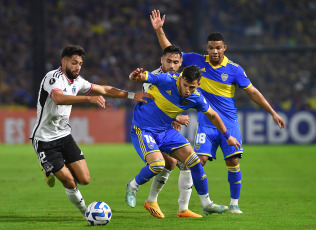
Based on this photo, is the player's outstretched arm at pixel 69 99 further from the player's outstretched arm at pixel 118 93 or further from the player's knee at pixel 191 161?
the player's knee at pixel 191 161

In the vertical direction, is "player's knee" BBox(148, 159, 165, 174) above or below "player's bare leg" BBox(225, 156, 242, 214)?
above

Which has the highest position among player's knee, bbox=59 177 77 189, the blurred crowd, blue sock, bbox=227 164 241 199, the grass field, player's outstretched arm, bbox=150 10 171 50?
the blurred crowd

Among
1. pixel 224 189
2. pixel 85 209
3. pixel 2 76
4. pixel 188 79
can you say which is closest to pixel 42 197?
pixel 85 209

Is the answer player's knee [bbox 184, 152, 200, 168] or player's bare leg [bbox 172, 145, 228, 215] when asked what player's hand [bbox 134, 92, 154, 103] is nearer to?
player's bare leg [bbox 172, 145, 228, 215]

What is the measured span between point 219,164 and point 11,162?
Answer: 5598 millimetres

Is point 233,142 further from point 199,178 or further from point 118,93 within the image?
point 118,93

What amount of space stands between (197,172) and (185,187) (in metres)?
0.50

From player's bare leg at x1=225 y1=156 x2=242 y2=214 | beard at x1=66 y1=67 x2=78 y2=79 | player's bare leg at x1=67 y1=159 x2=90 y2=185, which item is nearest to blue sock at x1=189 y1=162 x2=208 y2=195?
player's bare leg at x1=225 y1=156 x2=242 y2=214

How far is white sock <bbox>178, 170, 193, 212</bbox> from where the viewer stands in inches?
328

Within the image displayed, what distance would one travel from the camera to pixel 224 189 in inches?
456

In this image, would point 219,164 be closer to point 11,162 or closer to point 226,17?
point 11,162

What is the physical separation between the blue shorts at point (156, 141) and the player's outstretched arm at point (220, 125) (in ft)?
1.46

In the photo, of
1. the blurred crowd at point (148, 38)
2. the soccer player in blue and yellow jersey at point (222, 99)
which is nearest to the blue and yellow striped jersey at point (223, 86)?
the soccer player in blue and yellow jersey at point (222, 99)

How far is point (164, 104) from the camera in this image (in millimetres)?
8156
